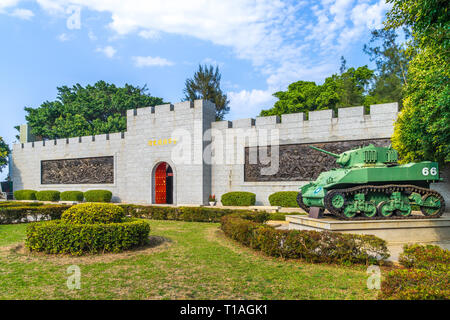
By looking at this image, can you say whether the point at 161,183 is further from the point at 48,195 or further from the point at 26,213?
the point at 48,195

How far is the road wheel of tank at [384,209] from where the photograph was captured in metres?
8.59

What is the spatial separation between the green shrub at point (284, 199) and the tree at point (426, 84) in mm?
5133

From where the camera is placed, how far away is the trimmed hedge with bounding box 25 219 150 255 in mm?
6969

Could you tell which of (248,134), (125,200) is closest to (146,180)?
(125,200)

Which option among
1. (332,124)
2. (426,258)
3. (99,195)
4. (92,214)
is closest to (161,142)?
(99,195)

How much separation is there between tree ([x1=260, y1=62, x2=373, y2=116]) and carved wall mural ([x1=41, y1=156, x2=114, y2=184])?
1640cm

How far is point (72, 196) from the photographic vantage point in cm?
2270

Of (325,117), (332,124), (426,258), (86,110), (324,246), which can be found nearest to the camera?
(426,258)

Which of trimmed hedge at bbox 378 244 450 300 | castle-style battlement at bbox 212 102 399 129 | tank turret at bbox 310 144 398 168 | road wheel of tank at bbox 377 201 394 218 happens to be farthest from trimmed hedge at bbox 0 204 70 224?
trimmed hedge at bbox 378 244 450 300

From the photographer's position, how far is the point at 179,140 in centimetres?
1923

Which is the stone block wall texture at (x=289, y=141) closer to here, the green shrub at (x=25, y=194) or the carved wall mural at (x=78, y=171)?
the carved wall mural at (x=78, y=171)

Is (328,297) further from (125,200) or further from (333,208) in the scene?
(125,200)

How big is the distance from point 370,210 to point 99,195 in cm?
1803
